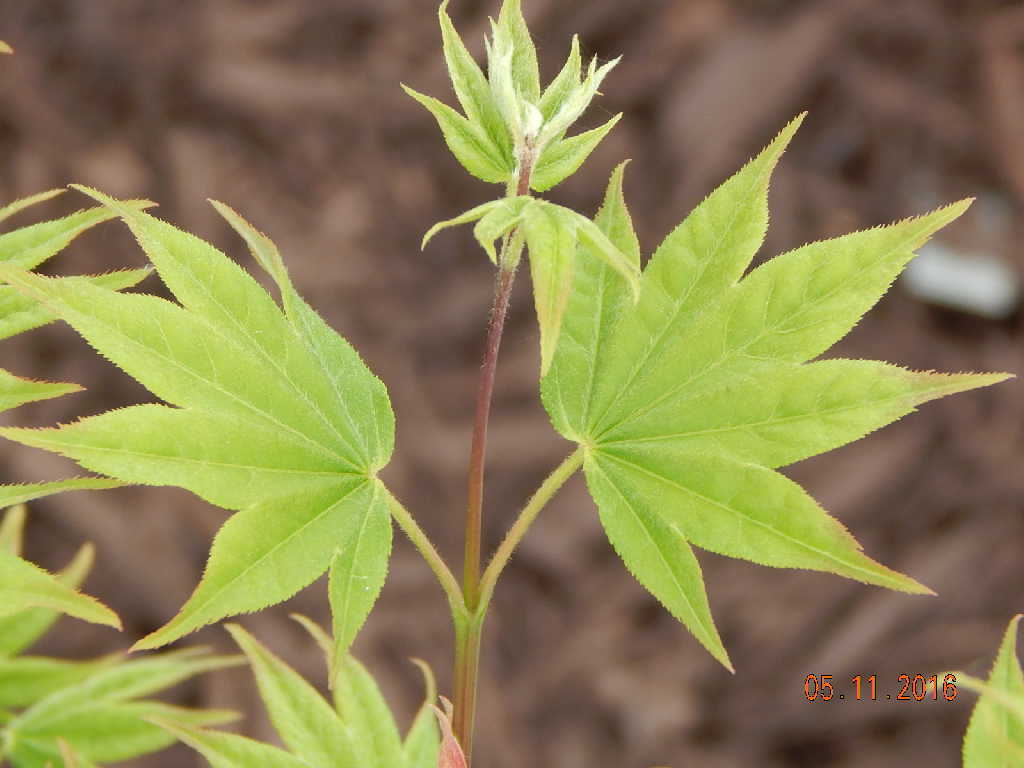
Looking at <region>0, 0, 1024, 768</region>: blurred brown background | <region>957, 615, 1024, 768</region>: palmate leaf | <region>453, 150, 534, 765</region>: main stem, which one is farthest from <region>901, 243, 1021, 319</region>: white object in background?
<region>453, 150, 534, 765</region>: main stem

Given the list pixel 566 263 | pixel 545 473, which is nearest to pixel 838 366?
pixel 566 263

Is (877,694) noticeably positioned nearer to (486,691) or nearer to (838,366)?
(486,691)

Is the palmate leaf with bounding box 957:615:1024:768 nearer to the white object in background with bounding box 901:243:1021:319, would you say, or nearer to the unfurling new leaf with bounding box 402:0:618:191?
the unfurling new leaf with bounding box 402:0:618:191
